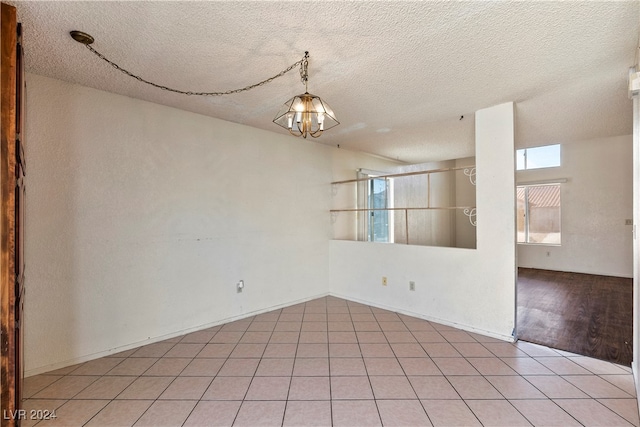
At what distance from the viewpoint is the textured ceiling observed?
1582mm

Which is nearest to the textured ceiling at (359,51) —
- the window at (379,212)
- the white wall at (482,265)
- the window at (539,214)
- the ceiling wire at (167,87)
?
the ceiling wire at (167,87)

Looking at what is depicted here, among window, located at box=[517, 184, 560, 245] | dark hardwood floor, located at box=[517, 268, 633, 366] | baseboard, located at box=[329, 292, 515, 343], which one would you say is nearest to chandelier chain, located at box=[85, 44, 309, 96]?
baseboard, located at box=[329, 292, 515, 343]

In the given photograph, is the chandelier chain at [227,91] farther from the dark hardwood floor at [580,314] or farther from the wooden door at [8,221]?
the dark hardwood floor at [580,314]

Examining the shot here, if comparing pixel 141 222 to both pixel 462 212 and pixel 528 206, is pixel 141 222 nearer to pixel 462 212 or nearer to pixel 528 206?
pixel 462 212

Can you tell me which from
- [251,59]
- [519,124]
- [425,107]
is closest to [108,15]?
[251,59]

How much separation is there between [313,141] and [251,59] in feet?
7.38

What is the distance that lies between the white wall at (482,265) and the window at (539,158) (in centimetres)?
386

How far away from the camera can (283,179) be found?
12.8 feet

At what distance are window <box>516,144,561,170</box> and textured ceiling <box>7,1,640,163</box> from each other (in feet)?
10.9

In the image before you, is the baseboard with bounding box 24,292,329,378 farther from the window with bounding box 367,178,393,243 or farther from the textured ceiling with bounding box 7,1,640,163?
the textured ceiling with bounding box 7,1,640,163

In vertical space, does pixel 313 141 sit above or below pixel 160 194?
above

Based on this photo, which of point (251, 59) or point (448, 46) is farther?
point (251, 59)

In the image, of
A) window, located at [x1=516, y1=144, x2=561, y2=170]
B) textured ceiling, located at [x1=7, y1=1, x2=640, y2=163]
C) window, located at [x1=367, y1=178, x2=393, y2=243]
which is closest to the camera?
textured ceiling, located at [x1=7, y1=1, x2=640, y2=163]

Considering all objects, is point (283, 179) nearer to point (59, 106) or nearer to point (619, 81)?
point (59, 106)
